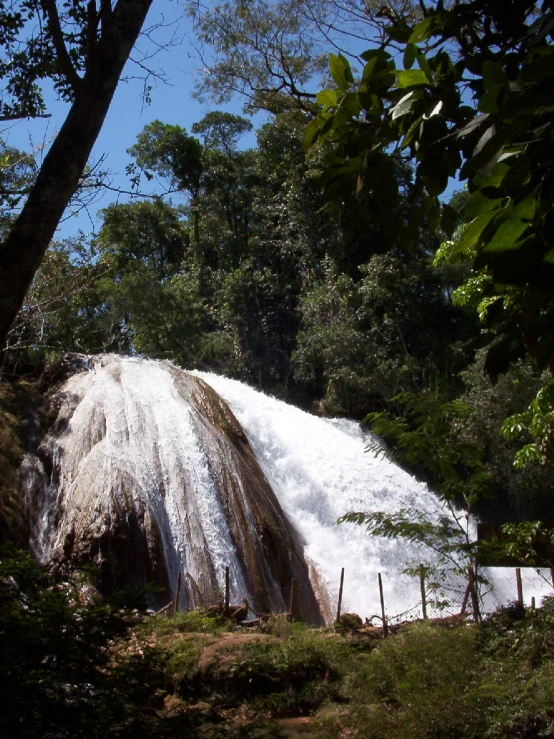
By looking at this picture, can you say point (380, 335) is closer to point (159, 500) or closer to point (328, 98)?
point (159, 500)

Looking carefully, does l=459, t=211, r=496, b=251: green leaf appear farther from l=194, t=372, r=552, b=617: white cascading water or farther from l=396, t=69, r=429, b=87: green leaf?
l=194, t=372, r=552, b=617: white cascading water

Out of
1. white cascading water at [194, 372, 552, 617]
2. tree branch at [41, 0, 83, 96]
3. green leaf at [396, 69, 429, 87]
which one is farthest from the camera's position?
white cascading water at [194, 372, 552, 617]

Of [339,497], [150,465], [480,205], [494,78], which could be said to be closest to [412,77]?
[494,78]

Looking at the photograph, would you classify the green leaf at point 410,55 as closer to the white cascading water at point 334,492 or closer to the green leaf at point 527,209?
the green leaf at point 527,209

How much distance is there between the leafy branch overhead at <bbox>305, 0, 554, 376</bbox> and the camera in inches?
69.7

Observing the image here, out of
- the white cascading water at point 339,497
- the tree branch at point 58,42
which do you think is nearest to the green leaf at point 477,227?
the tree branch at point 58,42

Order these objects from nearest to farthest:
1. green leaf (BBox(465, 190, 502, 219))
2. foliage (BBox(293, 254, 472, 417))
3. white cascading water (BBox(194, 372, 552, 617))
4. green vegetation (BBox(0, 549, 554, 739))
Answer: green leaf (BBox(465, 190, 502, 219)), green vegetation (BBox(0, 549, 554, 739)), white cascading water (BBox(194, 372, 552, 617)), foliage (BBox(293, 254, 472, 417))

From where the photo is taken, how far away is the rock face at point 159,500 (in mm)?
11391

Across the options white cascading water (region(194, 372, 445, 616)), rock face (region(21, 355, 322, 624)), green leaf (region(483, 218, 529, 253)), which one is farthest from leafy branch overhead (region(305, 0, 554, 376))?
white cascading water (region(194, 372, 445, 616))

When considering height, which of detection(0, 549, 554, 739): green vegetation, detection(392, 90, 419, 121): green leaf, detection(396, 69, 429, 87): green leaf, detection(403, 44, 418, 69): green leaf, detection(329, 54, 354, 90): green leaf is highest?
detection(329, 54, 354, 90): green leaf

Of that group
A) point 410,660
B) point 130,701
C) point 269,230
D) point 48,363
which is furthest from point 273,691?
point 269,230

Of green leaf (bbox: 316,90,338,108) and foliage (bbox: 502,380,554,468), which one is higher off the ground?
green leaf (bbox: 316,90,338,108)

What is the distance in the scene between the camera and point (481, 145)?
77.4 inches

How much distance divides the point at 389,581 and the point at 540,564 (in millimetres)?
6800
